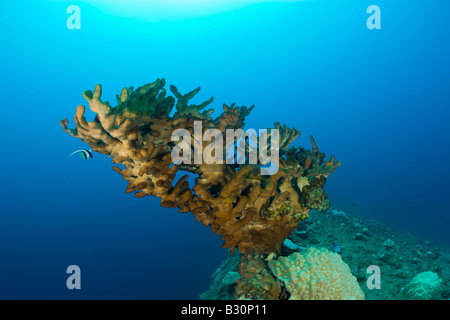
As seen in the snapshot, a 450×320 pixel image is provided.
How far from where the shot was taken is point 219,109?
102m

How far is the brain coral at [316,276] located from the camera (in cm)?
373

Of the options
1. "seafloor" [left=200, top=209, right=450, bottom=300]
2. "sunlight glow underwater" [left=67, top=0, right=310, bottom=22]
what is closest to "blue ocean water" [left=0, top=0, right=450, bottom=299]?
"sunlight glow underwater" [left=67, top=0, right=310, bottom=22]

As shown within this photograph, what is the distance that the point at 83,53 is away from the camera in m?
82.6

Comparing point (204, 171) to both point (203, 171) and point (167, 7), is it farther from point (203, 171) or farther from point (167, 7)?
point (167, 7)

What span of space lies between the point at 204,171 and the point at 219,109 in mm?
100430

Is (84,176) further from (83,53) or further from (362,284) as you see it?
(362,284)

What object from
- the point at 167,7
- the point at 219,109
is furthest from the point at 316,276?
the point at 219,109

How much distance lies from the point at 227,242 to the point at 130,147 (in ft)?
7.41

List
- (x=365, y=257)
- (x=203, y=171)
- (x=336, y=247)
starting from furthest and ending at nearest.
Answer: (x=336, y=247), (x=365, y=257), (x=203, y=171)

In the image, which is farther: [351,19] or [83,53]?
[83,53]

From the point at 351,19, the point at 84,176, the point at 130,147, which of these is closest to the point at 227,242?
the point at 130,147

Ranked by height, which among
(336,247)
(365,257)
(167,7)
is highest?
(167,7)

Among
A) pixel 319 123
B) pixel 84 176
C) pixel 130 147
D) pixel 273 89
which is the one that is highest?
pixel 273 89
